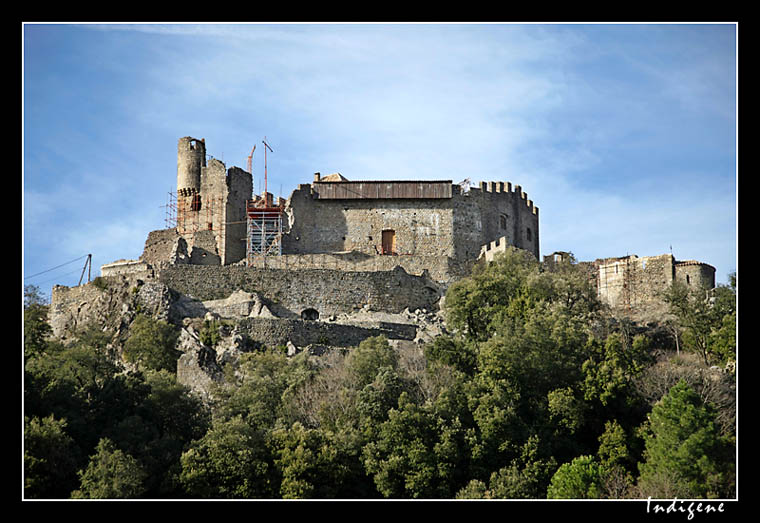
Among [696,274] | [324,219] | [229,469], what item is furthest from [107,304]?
[696,274]

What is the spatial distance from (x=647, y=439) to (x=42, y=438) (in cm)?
1900

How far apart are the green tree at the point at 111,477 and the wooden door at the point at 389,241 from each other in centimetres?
2616

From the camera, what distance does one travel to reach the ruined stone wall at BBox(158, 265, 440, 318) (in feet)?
158

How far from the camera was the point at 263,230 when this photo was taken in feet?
182

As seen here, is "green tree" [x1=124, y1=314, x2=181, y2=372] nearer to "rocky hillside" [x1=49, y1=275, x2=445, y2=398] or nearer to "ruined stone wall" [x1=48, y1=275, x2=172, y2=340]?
"rocky hillside" [x1=49, y1=275, x2=445, y2=398]

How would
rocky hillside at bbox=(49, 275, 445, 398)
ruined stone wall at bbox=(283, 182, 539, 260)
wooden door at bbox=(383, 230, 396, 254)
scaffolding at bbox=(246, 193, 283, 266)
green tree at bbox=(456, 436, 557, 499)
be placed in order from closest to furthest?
green tree at bbox=(456, 436, 557, 499)
rocky hillside at bbox=(49, 275, 445, 398)
scaffolding at bbox=(246, 193, 283, 266)
ruined stone wall at bbox=(283, 182, 539, 260)
wooden door at bbox=(383, 230, 396, 254)

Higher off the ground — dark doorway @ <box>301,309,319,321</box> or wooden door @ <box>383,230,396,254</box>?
wooden door @ <box>383,230,396,254</box>

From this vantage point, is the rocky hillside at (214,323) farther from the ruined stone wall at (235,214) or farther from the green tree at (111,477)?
the ruined stone wall at (235,214)

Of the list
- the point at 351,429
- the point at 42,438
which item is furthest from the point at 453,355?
the point at 42,438

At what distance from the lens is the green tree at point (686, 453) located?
1313 inches

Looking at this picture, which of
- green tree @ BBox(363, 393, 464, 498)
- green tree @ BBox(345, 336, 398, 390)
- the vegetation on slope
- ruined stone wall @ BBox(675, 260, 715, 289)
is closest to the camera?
the vegetation on slope

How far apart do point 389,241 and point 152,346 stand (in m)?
18.4

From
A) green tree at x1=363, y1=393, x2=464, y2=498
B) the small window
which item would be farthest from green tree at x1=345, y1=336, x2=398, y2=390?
the small window

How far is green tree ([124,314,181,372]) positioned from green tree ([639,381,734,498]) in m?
18.2
